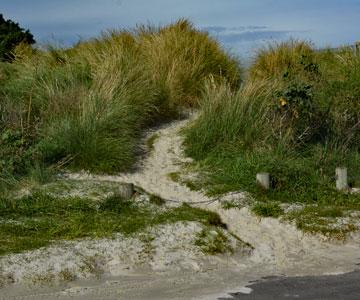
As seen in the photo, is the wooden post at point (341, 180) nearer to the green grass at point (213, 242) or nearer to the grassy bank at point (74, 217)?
the grassy bank at point (74, 217)

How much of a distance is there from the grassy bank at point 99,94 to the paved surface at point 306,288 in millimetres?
3876

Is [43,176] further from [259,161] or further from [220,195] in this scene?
[259,161]

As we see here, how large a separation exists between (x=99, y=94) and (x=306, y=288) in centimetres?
613

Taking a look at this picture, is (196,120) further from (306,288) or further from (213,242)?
(306,288)

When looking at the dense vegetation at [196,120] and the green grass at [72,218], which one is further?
the dense vegetation at [196,120]

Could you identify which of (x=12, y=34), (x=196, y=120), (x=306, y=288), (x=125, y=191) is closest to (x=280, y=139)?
(x=196, y=120)

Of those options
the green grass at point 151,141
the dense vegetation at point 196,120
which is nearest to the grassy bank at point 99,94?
the dense vegetation at point 196,120

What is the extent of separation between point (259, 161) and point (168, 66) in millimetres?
4818

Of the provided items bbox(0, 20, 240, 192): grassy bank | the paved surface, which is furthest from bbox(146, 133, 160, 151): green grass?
the paved surface

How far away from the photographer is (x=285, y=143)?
1038 cm

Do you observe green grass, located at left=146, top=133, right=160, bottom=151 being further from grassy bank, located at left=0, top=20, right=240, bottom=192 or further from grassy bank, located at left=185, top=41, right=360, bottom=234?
grassy bank, located at left=185, top=41, right=360, bottom=234

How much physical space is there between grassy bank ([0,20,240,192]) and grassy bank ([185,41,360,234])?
1284mm

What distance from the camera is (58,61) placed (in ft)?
49.6

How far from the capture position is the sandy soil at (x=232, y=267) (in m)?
6.06
